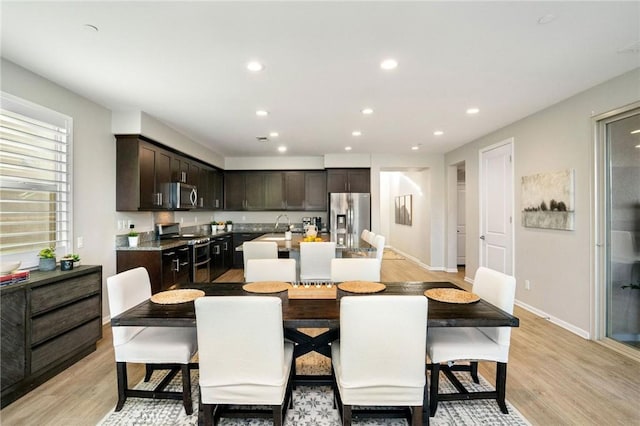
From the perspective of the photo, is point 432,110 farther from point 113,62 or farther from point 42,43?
point 42,43

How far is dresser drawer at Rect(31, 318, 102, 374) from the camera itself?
7.85 ft

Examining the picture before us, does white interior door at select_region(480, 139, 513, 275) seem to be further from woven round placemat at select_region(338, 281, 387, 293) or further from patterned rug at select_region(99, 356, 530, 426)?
woven round placemat at select_region(338, 281, 387, 293)

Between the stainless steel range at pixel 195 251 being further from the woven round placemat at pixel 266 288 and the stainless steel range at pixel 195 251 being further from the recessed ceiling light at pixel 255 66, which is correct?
the recessed ceiling light at pixel 255 66

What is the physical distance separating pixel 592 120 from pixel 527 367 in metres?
2.57

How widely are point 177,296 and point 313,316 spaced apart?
0.99m

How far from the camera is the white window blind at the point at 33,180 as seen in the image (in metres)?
2.58

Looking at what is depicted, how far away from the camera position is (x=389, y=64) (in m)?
2.65

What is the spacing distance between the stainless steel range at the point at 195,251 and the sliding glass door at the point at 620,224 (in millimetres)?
5184

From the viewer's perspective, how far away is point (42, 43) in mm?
2318

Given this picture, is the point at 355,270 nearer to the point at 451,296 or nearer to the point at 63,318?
the point at 451,296

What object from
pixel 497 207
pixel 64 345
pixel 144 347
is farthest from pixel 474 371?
pixel 64 345

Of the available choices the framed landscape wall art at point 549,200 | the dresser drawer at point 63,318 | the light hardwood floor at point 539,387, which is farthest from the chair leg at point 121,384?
the framed landscape wall art at point 549,200

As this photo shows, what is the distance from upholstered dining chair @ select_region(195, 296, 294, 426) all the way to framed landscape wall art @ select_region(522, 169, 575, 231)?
11.8 feet

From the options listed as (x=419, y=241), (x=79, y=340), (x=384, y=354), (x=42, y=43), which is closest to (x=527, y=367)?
(x=384, y=354)
